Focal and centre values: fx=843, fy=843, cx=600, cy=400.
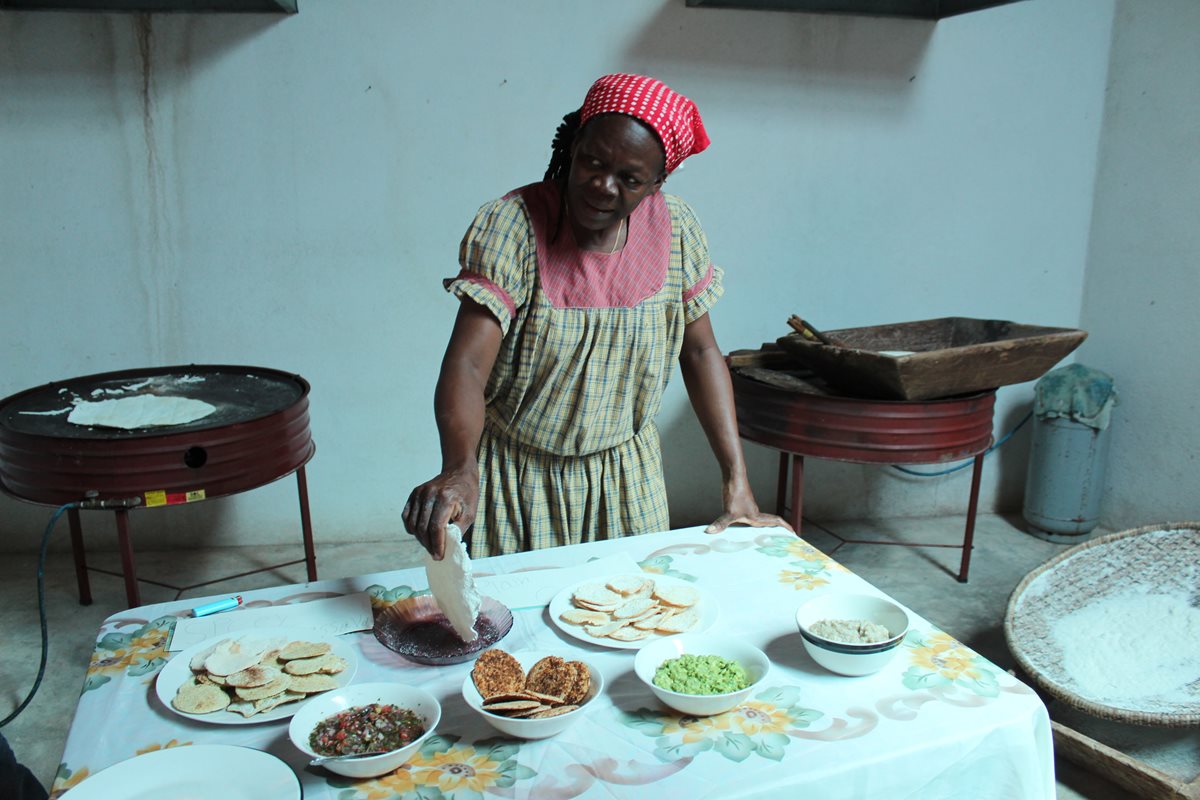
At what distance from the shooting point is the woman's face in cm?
141

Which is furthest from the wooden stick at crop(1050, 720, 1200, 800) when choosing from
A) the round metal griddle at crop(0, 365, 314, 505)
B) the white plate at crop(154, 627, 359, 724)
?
the round metal griddle at crop(0, 365, 314, 505)

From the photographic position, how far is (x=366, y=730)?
99cm

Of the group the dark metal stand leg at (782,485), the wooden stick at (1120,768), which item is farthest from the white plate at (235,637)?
the dark metal stand leg at (782,485)

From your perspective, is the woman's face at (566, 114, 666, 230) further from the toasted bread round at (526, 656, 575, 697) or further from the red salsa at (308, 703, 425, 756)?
the red salsa at (308, 703, 425, 756)

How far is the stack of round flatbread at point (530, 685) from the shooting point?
100 cm

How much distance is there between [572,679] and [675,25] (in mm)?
2864

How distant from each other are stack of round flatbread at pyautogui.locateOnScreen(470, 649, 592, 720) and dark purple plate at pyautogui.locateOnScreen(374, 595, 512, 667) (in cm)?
5

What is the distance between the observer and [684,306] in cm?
171

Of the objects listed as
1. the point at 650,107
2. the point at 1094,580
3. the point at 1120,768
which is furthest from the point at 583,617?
the point at 1094,580

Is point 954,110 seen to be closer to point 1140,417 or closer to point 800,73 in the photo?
point 800,73

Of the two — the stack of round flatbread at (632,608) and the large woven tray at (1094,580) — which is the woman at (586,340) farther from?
the large woven tray at (1094,580)

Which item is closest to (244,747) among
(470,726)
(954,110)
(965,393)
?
(470,726)

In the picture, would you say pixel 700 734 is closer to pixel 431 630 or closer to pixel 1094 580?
pixel 431 630

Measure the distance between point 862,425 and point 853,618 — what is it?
1.67m
